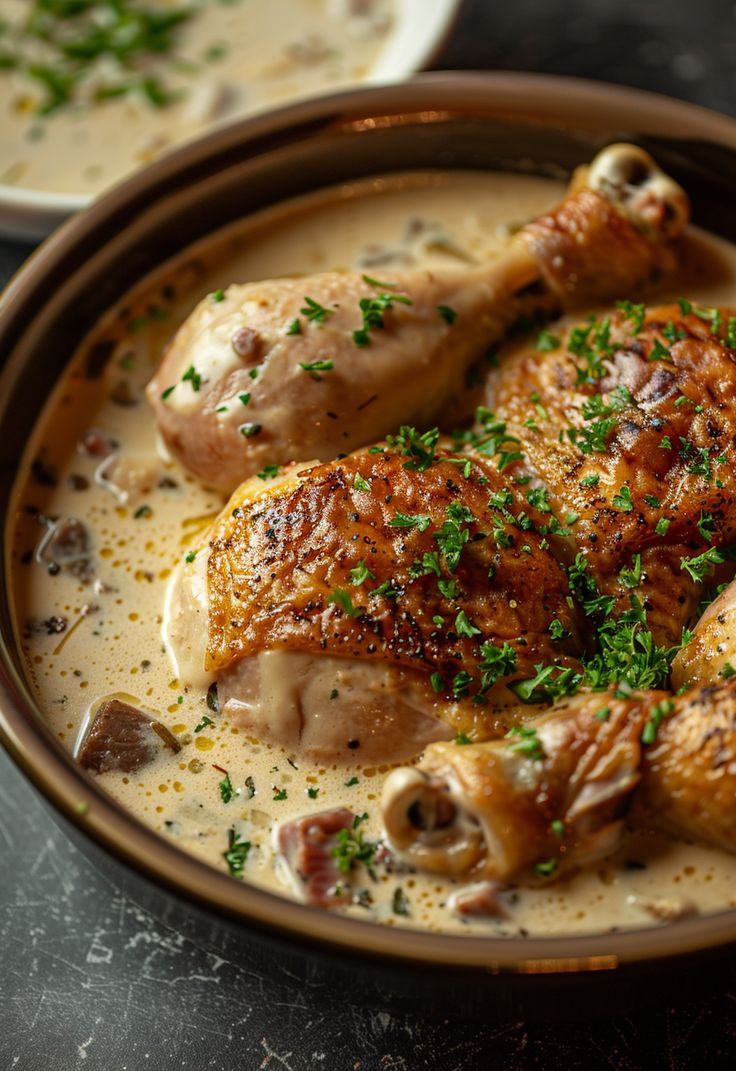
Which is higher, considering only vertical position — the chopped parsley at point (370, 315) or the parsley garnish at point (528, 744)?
the chopped parsley at point (370, 315)

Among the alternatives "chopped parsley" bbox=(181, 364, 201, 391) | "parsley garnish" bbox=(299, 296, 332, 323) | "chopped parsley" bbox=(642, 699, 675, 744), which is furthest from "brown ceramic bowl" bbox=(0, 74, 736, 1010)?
"chopped parsley" bbox=(642, 699, 675, 744)

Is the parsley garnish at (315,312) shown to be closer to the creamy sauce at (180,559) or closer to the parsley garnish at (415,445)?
the parsley garnish at (415,445)

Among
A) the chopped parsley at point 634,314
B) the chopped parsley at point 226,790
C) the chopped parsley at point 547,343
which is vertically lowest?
the chopped parsley at point 226,790

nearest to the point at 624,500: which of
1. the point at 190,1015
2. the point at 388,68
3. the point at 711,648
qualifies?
the point at 711,648

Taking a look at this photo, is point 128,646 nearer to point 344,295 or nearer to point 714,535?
point 344,295

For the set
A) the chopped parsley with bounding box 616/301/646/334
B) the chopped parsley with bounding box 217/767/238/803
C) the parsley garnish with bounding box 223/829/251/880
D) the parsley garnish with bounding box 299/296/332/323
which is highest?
the chopped parsley with bounding box 616/301/646/334

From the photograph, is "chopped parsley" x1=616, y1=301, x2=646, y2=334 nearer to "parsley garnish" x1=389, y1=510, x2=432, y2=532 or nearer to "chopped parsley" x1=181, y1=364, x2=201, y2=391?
"parsley garnish" x1=389, y1=510, x2=432, y2=532

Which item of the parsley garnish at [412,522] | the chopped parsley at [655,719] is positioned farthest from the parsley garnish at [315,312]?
the chopped parsley at [655,719]
